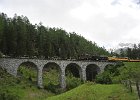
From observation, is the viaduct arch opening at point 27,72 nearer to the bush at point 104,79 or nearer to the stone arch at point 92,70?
the stone arch at point 92,70

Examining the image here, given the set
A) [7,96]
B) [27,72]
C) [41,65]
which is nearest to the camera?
[7,96]

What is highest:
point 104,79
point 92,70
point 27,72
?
point 92,70

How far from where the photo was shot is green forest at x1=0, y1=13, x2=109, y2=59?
10669 cm

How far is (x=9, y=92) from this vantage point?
73188mm

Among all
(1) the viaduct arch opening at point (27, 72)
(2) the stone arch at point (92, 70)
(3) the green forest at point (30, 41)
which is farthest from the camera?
(2) the stone arch at point (92, 70)

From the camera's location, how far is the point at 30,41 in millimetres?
120062

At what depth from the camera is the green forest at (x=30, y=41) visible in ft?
350

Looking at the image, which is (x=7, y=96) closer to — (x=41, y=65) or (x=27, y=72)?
(x=41, y=65)

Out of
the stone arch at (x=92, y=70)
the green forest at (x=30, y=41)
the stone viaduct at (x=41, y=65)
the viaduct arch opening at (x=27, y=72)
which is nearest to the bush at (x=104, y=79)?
the stone viaduct at (x=41, y=65)

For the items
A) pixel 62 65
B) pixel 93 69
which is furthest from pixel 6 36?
pixel 93 69

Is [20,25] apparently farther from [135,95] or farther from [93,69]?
[135,95]

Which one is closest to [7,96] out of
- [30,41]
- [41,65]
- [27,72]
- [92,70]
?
[41,65]

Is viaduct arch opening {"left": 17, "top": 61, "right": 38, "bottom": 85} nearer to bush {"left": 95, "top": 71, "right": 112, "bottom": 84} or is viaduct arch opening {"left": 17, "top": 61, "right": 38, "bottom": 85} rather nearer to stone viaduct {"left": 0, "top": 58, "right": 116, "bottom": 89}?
stone viaduct {"left": 0, "top": 58, "right": 116, "bottom": 89}

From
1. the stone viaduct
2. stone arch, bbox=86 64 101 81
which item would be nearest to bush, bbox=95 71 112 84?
the stone viaduct
